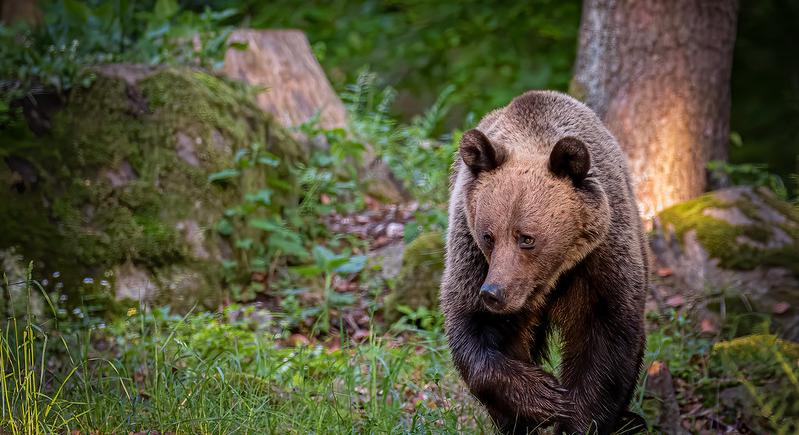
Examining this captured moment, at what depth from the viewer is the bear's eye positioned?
13.1 ft

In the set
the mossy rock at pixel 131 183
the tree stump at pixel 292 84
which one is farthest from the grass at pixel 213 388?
the tree stump at pixel 292 84

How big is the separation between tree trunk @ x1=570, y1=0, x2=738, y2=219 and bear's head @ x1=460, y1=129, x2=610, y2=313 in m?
3.26

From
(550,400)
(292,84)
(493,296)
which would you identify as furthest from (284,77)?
(493,296)

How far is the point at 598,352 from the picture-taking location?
14.4 feet

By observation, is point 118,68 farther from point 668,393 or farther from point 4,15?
point 4,15

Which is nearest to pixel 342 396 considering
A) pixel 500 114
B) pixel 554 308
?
pixel 554 308

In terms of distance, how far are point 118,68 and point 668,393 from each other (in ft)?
16.7

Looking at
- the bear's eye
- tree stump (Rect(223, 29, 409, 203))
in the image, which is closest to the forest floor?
the bear's eye

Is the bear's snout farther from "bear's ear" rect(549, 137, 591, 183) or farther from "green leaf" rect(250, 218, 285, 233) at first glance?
"green leaf" rect(250, 218, 285, 233)

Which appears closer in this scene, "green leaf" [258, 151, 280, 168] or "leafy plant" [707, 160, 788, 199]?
"leafy plant" [707, 160, 788, 199]

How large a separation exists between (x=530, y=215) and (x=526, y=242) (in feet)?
0.39

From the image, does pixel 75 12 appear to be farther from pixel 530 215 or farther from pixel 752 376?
pixel 752 376

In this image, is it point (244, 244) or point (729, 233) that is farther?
point (244, 244)

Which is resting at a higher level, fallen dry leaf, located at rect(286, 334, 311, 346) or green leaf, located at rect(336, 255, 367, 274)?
green leaf, located at rect(336, 255, 367, 274)
